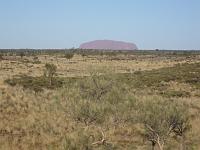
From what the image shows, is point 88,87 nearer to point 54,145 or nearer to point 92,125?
point 92,125

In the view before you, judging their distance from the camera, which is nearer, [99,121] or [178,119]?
[178,119]

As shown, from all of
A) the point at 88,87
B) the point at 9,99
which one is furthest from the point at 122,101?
the point at 9,99

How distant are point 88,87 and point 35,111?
14.2ft

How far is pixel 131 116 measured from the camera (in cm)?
1619

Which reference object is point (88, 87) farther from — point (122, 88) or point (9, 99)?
point (9, 99)

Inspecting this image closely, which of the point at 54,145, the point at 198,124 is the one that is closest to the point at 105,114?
the point at 54,145

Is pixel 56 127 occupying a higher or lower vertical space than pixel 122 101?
lower

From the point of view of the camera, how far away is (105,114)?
646 inches

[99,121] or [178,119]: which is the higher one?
[178,119]

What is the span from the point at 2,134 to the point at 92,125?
464 centimetres

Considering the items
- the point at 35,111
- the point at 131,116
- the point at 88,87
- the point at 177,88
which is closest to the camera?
the point at 131,116

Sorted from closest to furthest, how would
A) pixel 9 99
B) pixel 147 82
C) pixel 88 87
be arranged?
pixel 88 87
pixel 9 99
pixel 147 82

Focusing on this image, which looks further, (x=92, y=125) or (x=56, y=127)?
(x=56, y=127)

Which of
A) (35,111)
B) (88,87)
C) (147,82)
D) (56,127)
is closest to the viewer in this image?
(56,127)
